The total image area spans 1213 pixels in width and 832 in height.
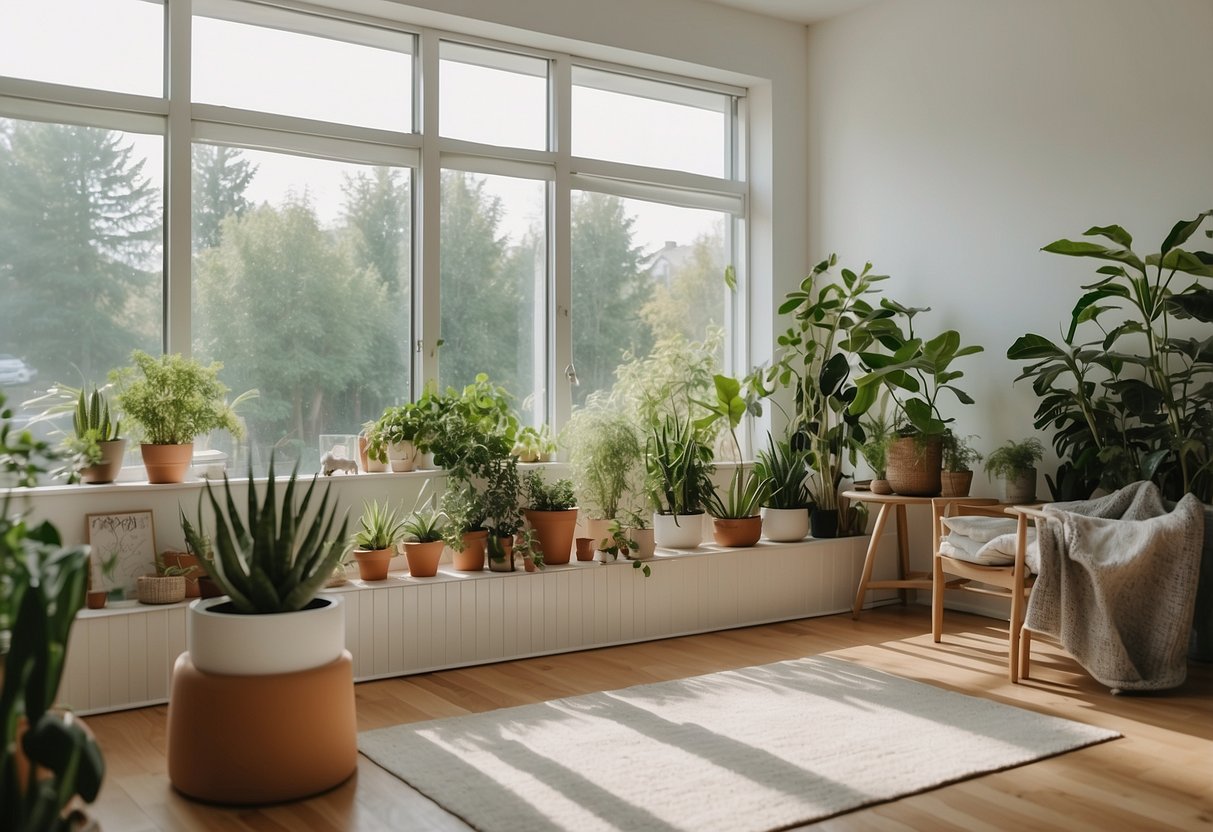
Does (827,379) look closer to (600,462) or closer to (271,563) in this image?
(600,462)

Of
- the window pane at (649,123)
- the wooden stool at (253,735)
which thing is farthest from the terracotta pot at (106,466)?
the window pane at (649,123)

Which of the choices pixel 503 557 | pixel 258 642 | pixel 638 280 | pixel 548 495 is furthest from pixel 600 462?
pixel 258 642

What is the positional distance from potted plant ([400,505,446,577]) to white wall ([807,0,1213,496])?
Answer: 2.74m

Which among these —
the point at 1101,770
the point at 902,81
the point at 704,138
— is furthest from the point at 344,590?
the point at 902,81

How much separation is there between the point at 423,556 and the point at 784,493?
2.03m

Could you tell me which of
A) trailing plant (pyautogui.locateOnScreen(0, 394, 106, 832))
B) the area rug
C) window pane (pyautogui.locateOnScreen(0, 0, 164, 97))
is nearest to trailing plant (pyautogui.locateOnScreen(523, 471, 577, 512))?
the area rug

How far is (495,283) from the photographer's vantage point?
5.49 metres

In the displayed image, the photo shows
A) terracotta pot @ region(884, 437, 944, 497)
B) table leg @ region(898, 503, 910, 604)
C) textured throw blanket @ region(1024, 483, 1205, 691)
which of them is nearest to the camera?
textured throw blanket @ region(1024, 483, 1205, 691)

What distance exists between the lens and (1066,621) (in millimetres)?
3980

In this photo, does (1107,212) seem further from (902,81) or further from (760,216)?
(760,216)

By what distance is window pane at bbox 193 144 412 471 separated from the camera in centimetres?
→ 474

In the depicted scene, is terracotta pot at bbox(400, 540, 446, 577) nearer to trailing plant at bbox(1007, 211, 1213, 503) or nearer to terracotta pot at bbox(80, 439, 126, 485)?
terracotta pot at bbox(80, 439, 126, 485)

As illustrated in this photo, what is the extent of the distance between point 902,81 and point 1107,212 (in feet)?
4.69

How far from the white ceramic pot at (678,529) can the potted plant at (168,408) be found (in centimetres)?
207
